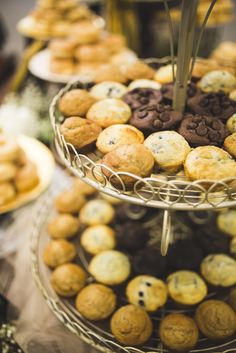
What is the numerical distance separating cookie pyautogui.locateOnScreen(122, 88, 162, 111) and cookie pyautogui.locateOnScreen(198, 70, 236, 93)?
16 centimetres

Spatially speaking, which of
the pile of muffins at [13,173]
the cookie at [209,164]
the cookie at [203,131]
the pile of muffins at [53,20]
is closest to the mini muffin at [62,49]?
the pile of muffins at [53,20]

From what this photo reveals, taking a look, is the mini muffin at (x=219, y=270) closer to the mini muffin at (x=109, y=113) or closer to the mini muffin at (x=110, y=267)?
the mini muffin at (x=110, y=267)

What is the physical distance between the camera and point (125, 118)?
109 cm

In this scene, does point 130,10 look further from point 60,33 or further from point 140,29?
point 60,33

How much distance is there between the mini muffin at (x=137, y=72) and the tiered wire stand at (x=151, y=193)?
0.50ft

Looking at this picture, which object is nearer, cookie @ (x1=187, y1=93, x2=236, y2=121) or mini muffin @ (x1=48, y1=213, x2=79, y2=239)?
cookie @ (x1=187, y1=93, x2=236, y2=121)

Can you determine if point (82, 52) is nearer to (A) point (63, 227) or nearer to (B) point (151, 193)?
(A) point (63, 227)

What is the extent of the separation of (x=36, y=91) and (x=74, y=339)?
1746 millimetres

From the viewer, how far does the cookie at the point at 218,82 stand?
1.18m

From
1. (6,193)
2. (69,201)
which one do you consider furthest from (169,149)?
(6,193)

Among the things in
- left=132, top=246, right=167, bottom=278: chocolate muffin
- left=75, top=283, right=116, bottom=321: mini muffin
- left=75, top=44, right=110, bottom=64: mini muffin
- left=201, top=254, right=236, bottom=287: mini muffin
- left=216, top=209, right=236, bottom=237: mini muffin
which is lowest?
left=216, top=209, right=236, bottom=237: mini muffin

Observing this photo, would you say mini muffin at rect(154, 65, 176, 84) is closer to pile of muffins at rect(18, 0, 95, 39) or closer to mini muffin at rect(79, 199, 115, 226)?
mini muffin at rect(79, 199, 115, 226)

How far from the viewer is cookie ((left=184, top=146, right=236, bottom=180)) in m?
0.91

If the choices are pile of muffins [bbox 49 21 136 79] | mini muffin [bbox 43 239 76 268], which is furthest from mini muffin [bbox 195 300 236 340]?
pile of muffins [bbox 49 21 136 79]
